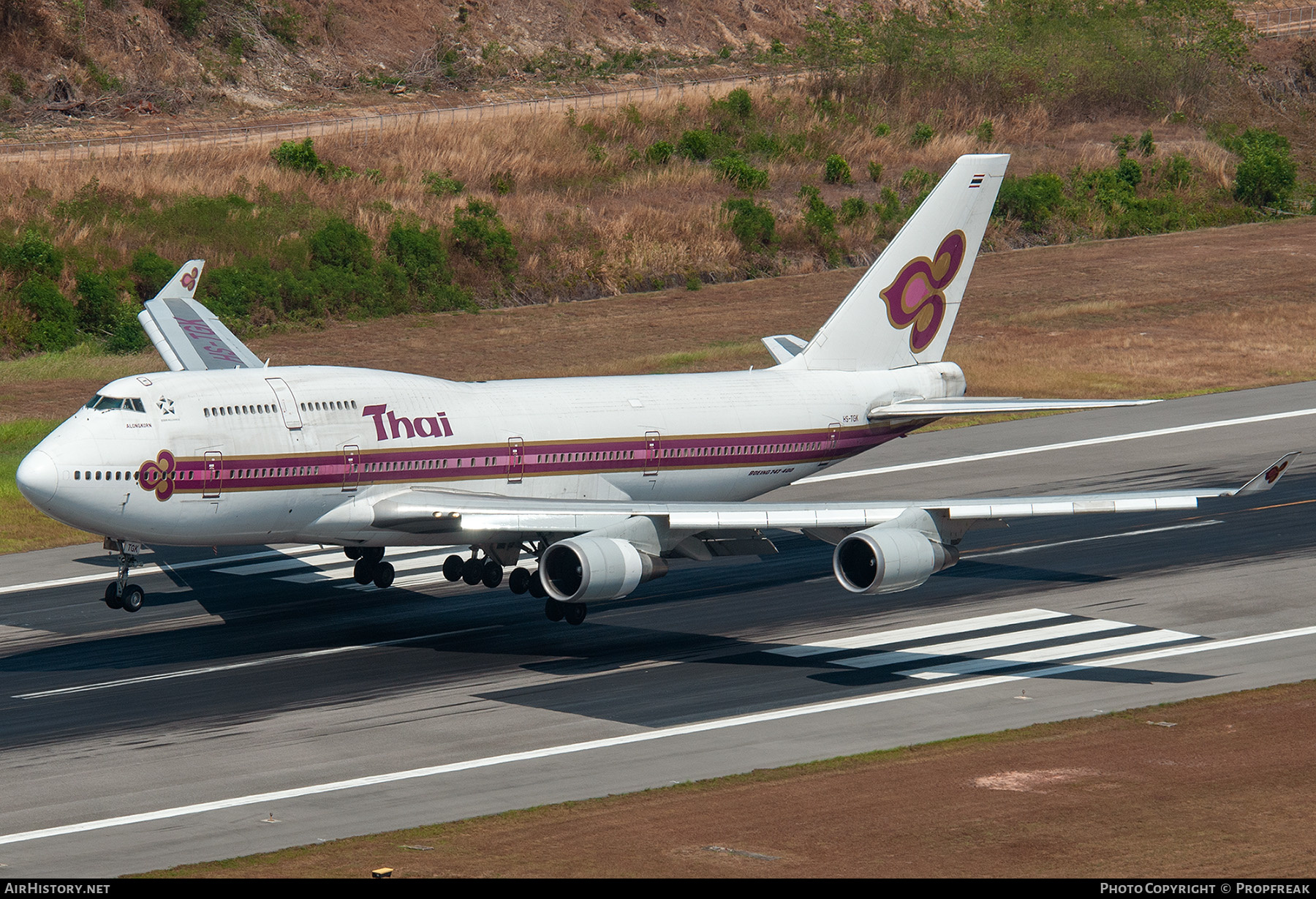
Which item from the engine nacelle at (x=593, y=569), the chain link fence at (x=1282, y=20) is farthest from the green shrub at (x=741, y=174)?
the chain link fence at (x=1282, y=20)

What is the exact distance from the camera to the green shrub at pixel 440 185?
92.9 metres

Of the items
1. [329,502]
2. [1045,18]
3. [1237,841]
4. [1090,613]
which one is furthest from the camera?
[1045,18]

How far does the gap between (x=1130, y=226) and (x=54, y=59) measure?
76.4m

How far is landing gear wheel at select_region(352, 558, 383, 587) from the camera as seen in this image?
137 ft

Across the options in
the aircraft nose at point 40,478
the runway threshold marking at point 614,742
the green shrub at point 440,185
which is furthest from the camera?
the green shrub at point 440,185

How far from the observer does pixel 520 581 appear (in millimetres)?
38094

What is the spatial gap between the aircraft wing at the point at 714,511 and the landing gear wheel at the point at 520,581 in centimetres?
178

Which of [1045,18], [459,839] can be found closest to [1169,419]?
[459,839]

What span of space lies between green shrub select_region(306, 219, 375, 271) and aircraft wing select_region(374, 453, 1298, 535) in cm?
4920

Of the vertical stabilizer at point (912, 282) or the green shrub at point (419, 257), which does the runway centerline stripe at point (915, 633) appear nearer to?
the vertical stabilizer at point (912, 282)

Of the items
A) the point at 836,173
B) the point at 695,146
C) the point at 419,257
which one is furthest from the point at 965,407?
the point at 695,146

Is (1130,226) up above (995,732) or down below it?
above

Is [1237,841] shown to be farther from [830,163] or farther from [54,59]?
[54,59]

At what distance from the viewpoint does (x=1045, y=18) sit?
427ft
